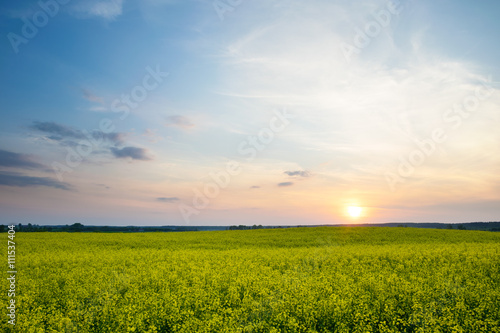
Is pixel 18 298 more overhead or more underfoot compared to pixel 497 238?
more overhead

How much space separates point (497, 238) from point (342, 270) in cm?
4506

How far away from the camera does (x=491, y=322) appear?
9.55m

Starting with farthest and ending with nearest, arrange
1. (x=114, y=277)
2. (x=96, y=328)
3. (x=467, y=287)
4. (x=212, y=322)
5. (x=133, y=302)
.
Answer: (x=114, y=277)
(x=467, y=287)
(x=133, y=302)
(x=96, y=328)
(x=212, y=322)

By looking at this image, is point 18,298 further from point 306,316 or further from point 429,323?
point 429,323

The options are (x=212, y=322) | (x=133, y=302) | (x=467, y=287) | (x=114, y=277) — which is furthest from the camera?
(x=114, y=277)

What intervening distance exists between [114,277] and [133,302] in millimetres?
5202

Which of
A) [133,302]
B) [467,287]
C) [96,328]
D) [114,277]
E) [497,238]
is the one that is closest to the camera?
[96,328]

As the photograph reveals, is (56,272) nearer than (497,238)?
Yes

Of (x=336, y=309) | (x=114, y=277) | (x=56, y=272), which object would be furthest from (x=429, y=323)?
(x=56, y=272)

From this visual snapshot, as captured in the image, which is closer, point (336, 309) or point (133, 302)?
point (336, 309)

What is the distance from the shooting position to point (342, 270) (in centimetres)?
1809

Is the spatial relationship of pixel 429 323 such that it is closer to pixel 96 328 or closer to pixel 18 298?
pixel 96 328

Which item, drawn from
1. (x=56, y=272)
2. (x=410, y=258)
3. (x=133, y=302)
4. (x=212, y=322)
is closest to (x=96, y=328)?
(x=133, y=302)

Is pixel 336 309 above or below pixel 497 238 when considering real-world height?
above
